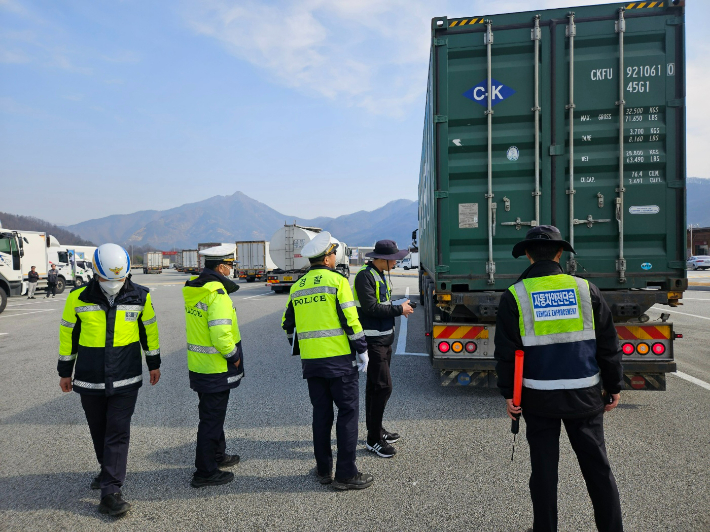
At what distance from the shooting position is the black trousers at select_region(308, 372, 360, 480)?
312 cm

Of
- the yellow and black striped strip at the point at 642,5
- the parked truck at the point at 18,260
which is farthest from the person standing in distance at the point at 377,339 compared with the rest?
the parked truck at the point at 18,260

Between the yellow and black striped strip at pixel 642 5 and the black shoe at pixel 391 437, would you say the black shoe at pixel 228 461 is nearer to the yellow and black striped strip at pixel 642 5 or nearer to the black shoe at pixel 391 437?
the black shoe at pixel 391 437

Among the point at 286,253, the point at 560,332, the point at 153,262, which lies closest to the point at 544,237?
the point at 560,332

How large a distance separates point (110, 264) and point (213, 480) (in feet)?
5.55

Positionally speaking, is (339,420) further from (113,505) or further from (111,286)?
(111,286)

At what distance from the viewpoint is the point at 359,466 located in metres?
3.45

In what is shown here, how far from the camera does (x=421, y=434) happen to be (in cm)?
399

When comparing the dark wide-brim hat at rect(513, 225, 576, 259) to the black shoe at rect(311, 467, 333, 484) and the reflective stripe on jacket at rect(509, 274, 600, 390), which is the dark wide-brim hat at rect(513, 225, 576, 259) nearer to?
the reflective stripe on jacket at rect(509, 274, 600, 390)

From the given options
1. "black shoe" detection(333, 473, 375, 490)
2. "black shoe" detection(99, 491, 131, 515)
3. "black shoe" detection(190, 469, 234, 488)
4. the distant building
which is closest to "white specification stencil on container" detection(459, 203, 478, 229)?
"black shoe" detection(333, 473, 375, 490)

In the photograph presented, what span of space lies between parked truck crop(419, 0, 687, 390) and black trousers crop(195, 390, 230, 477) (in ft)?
7.31

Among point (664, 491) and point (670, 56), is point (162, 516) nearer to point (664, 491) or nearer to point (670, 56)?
point (664, 491)

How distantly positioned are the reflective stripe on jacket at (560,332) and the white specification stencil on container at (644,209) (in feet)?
8.01

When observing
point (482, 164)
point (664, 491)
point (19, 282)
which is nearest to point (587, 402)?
point (664, 491)

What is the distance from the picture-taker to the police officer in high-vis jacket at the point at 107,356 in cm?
295
